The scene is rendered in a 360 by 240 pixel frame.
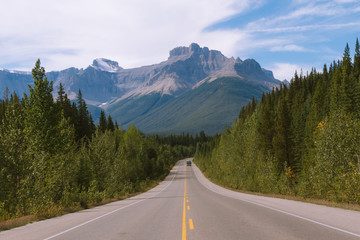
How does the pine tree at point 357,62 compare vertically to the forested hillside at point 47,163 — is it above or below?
above

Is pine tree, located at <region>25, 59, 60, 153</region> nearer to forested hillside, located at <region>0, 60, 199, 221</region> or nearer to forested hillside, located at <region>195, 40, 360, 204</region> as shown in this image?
forested hillside, located at <region>0, 60, 199, 221</region>

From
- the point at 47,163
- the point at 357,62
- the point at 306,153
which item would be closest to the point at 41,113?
the point at 47,163

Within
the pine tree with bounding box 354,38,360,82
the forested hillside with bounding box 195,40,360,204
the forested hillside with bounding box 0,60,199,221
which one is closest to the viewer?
the forested hillside with bounding box 0,60,199,221

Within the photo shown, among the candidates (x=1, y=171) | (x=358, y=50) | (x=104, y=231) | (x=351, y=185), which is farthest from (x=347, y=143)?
(x=358, y=50)

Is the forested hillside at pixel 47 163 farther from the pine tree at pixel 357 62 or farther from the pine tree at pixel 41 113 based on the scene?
the pine tree at pixel 357 62

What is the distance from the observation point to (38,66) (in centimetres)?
2964

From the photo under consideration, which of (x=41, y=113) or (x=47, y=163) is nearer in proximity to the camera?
(x=47, y=163)

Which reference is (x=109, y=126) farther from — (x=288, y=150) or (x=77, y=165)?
(x=77, y=165)

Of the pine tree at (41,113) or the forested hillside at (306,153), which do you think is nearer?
the forested hillside at (306,153)

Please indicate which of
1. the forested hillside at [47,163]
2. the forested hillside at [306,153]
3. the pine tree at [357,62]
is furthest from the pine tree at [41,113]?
the pine tree at [357,62]

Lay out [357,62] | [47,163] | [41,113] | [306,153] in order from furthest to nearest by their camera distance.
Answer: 1. [357,62]
2. [306,153]
3. [41,113]
4. [47,163]

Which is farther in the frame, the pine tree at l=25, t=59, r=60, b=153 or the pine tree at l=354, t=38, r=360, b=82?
the pine tree at l=354, t=38, r=360, b=82

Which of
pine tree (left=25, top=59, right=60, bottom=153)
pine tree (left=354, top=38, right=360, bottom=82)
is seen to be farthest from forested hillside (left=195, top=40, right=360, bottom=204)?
pine tree (left=25, top=59, right=60, bottom=153)

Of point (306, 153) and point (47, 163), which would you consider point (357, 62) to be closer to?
point (306, 153)
